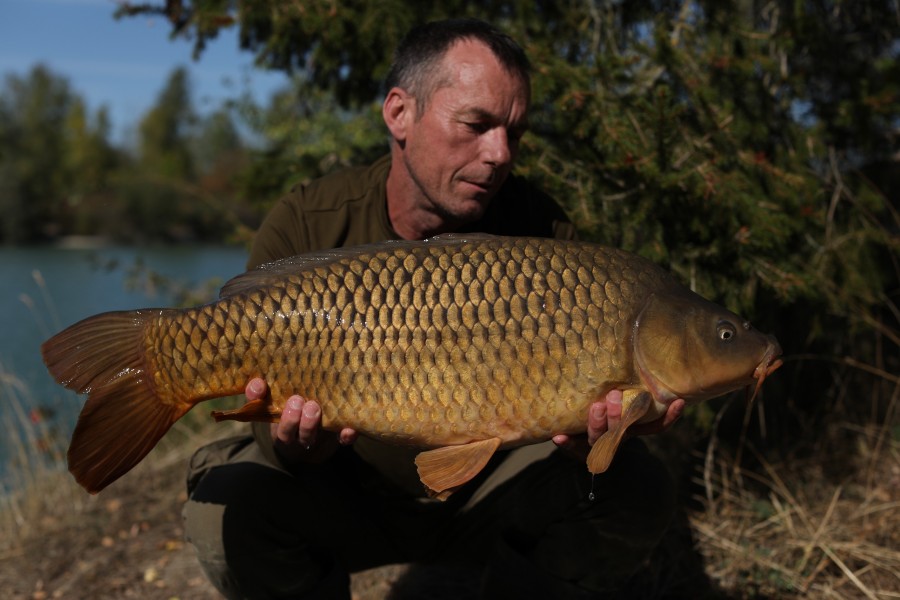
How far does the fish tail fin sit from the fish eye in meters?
0.84

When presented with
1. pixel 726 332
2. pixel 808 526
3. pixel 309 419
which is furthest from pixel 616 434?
pixel 808 526

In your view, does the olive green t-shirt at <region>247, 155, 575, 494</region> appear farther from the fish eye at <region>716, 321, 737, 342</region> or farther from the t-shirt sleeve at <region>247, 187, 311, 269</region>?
the fish eye at <region>716, 321, 737, 342</region>

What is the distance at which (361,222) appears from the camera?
1.87 m

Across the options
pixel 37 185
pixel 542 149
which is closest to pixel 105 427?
pixel 542 149

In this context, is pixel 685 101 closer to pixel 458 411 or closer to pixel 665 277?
pixel 665 277

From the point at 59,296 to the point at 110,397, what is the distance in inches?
352

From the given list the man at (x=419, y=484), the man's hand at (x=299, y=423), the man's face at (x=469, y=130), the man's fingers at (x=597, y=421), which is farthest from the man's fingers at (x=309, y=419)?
the man's face at (x=469, y=130)

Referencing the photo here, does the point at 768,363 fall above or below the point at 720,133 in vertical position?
below

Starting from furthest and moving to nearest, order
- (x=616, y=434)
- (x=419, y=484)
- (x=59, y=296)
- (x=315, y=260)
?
(x=59, y=296)
(x=419, y=484)
(x=315, y=260)
(x=616, y=434)

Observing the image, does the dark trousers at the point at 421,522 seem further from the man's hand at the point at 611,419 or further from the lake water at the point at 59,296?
the lake water at the point at 59,296

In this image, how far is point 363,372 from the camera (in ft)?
4.52

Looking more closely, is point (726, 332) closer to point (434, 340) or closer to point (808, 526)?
point (434, 340)

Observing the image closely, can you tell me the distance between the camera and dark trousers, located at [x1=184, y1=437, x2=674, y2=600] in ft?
5.64

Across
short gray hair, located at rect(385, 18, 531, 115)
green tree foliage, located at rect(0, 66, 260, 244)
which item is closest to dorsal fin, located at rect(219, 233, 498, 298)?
short gray hair, located at rect(385, 18, 531, 115)
